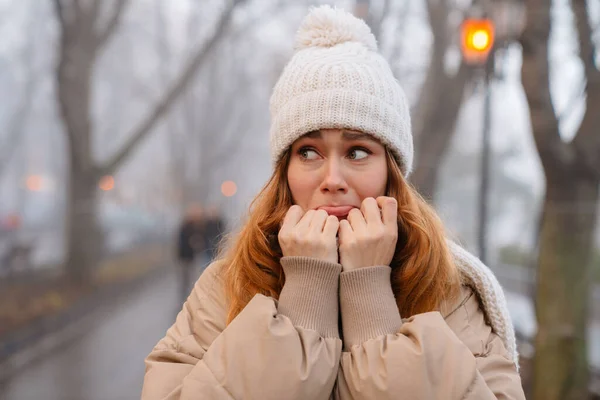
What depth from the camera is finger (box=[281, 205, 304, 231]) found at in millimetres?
1800

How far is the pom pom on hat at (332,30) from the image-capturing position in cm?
212

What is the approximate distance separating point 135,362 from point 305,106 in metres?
7.71

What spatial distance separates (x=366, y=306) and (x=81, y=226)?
1270 centimetres

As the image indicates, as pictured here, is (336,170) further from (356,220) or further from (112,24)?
(112,24)

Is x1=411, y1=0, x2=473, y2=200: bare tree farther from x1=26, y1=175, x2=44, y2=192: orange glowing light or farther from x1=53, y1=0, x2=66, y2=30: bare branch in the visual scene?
Answer: x1=26, y1=175, x2=44, y2=192: orange glowing light

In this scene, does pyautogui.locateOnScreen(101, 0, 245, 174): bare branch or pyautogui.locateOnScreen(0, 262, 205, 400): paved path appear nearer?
pyautogui.locateOnScreen(0, 262, 205, 400): paved path

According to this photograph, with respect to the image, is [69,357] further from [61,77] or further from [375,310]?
[375,310]

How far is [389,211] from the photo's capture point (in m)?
1.80

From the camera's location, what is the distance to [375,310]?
5.53ft

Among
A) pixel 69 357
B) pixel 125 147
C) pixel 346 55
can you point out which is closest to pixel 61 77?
pixel 125 147

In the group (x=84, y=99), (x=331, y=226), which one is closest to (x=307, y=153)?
(x=331, y=226)

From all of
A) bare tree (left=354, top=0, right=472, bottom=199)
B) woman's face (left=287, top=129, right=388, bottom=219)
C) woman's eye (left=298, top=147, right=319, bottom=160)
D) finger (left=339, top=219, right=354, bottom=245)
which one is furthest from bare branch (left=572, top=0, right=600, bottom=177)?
finger (left=339, top=219, right=354, bottom=245)

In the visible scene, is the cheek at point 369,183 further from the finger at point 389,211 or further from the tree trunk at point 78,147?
the tree trunk at point 78,147

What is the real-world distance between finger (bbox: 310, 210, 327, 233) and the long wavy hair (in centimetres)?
25
